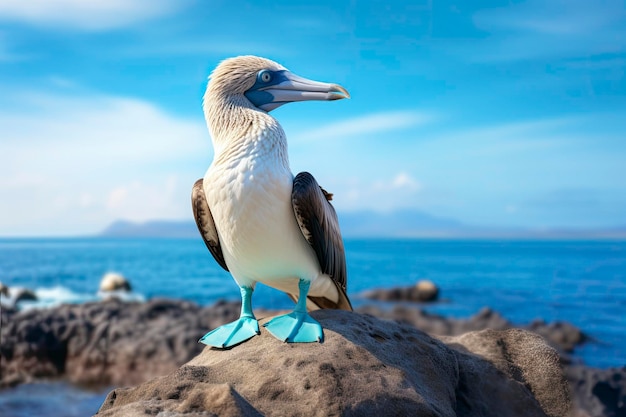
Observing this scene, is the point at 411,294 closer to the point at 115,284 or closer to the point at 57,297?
the point at 115,284

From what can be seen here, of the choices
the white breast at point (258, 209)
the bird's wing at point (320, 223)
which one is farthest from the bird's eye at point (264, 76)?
the bird's wing at point (320, 223)

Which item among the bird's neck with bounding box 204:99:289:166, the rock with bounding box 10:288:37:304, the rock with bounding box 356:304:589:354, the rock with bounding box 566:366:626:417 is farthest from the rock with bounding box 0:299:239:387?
the rock with bounding box 10:288:37:304

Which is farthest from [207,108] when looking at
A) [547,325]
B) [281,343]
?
[547,325]

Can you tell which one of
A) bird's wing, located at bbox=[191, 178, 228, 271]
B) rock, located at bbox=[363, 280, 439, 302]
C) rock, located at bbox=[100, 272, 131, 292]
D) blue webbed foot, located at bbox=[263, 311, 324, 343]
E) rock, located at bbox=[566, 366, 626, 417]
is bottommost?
rock, located at bbox=[100, 272, 131, 292]

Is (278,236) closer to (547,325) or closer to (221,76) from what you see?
(221,76)

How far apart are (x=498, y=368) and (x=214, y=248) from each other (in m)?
2.63

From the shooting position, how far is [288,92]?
503cm

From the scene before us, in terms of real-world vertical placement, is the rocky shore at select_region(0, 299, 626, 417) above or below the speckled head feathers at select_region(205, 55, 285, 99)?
below

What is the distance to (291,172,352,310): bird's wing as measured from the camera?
4641mm

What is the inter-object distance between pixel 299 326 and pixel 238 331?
56 centimetres

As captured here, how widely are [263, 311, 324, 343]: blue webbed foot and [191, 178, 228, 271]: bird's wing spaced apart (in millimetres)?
818

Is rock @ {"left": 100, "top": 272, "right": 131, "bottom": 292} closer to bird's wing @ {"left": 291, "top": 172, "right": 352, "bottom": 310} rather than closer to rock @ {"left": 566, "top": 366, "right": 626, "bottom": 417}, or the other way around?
rock @ {"left": 566, "top": 366, "right": 626, "bottom": 417}

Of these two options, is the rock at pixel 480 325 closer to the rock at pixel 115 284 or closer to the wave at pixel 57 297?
the wave at pixel 57 297

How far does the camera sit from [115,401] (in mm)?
4027
